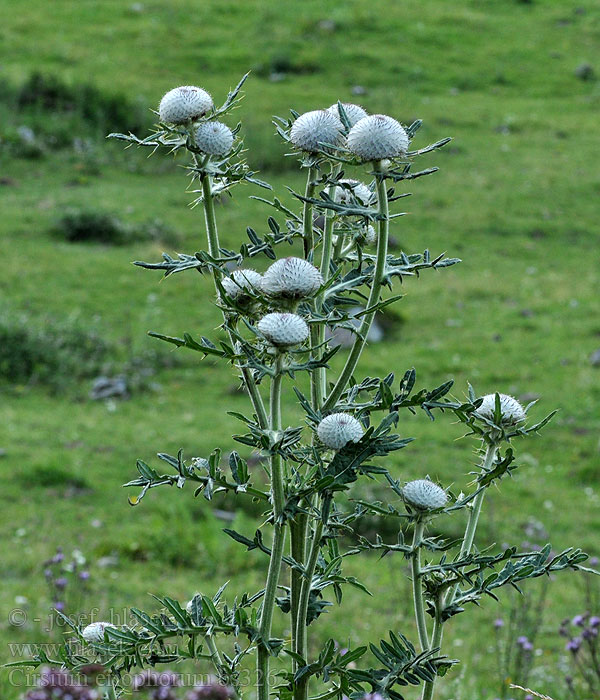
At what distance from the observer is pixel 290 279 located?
2105 mm

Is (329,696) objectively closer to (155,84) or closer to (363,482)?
(363,482)

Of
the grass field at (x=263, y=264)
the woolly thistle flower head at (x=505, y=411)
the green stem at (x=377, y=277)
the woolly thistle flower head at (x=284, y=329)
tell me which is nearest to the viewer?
the woolly thistle flower head at (x=284, y=329)

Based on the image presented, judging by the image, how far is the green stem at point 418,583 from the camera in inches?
87.5

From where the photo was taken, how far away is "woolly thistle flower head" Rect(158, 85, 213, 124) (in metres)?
2.33

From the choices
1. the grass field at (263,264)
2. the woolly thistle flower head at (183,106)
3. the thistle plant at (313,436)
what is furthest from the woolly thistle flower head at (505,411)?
the woolly thistle flower head at (183,106)

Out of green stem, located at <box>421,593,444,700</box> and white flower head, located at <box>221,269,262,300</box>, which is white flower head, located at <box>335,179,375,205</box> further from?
green stem, located at <box>421,593,444,700</box>

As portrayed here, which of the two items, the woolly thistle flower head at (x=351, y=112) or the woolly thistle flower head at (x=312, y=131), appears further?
the woolly thistle flower head at (x=351, y=112)

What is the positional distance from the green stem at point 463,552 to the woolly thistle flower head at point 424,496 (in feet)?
0.32

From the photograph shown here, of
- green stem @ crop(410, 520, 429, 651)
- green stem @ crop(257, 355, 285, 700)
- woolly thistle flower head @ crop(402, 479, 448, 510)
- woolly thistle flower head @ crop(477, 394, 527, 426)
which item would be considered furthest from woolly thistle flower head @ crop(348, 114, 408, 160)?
green stem @ crop(410, 520, 429, 651)

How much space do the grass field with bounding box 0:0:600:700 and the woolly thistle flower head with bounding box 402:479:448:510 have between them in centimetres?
86

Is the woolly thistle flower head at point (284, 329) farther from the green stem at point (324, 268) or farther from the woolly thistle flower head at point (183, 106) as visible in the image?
the woolly thistle flower head at point (183, 106)

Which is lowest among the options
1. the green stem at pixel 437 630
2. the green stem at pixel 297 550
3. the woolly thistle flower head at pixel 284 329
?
the green stem at pixel 437 630

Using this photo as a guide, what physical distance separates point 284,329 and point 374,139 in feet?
1.67

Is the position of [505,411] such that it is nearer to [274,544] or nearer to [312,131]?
[274,544]
